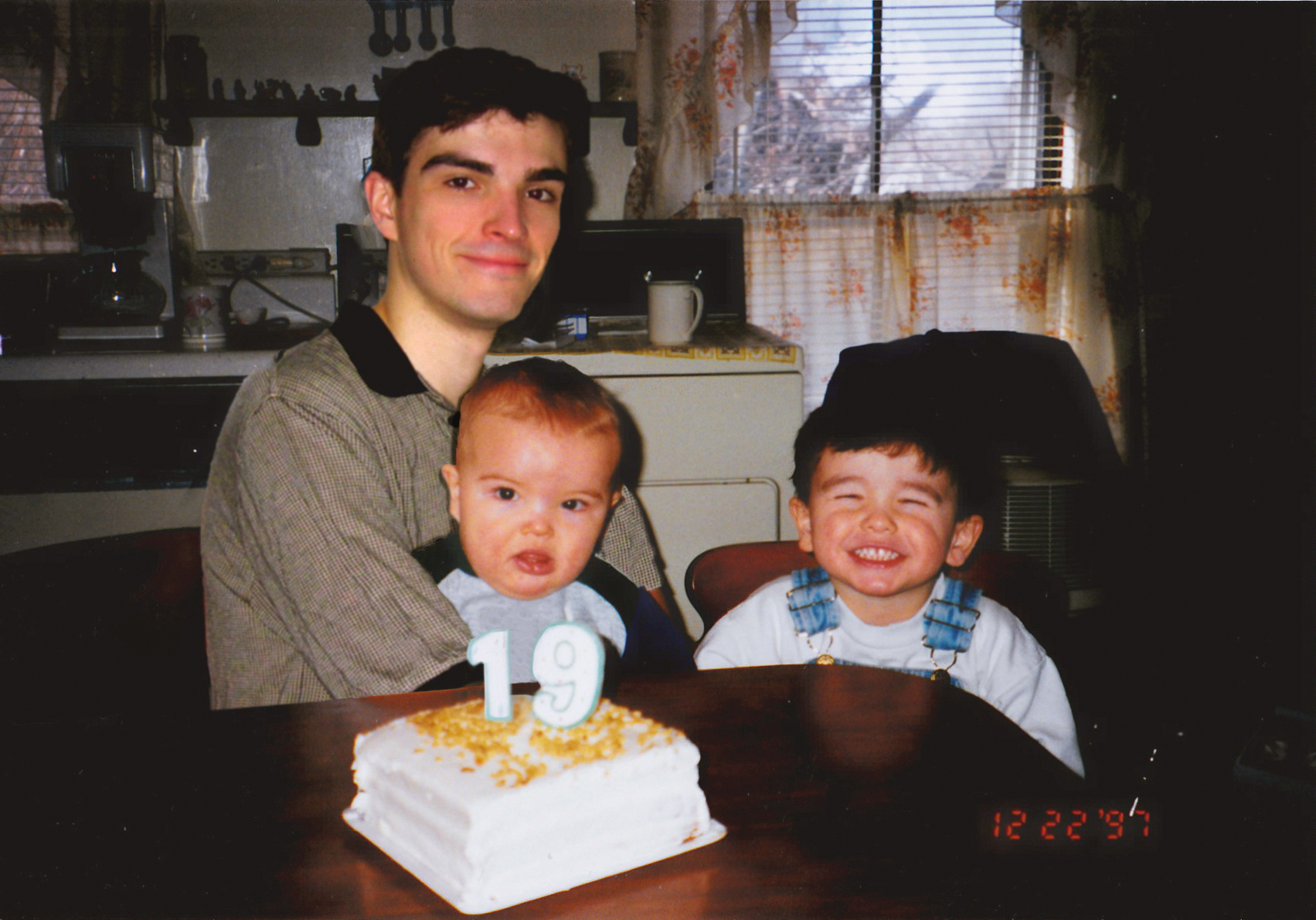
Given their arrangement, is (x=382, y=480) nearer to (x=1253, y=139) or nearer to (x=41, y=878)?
(x=41, y=878)

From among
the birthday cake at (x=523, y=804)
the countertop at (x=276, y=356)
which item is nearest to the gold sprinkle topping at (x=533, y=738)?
the birthday cake at (x=523, y=804)

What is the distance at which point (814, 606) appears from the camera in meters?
0.92

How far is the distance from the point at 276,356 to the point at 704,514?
714mm

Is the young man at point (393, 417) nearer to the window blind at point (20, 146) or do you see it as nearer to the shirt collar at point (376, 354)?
the shirt collar at point (376, 354)

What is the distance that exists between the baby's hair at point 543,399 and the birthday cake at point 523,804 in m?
0.33

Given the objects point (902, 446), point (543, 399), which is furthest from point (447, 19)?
point (902, 446)

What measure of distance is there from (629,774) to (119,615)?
2.15 feet

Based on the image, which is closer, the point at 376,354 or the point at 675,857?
the point at 675,857

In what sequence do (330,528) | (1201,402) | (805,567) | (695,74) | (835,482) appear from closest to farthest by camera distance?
(330,528) → (835,482) → (805,567) → (1201,402) → (695,74)

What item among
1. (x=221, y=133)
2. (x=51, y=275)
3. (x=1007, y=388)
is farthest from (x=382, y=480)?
(x=221, y=133)

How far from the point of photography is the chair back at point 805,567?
955 millimetres

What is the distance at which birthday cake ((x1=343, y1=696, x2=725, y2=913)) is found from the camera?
0.46 metres

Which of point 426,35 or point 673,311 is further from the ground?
point 426,35

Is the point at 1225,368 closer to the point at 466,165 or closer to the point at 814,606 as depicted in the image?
the point at 814,606
